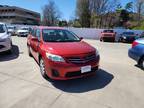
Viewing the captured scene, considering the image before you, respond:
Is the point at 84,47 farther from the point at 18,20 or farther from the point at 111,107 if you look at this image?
the point at 18,20

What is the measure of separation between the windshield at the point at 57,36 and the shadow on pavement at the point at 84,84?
4.82 ft

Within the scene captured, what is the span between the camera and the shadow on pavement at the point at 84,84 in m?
4.30

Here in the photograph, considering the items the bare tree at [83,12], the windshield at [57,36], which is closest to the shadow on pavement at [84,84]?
the windshield at [57,36]

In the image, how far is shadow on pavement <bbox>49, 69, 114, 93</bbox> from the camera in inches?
169

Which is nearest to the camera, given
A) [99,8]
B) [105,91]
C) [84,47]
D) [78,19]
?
[105,91]

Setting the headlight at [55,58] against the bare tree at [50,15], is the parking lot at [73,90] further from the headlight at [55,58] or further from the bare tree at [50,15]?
the bare tree at [50,15]

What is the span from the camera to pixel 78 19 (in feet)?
145

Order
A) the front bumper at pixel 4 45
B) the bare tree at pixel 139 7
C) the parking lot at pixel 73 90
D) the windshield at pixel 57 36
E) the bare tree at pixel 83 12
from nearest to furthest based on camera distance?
the parking lot at pixel 73 90 < the windshield at pixel 57 36 < the front bumper at pixel 4 45 < the bare tree at pixel 83 12 < the bare tree at pixel 139 7

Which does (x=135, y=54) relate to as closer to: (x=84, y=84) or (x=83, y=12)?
(x=84, y=84)

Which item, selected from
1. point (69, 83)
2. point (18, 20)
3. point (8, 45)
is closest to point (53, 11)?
point (18, 20)

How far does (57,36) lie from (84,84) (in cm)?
205

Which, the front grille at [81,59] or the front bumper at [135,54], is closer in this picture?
the front grille at [81,59]

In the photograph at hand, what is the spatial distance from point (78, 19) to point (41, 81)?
4082 cm

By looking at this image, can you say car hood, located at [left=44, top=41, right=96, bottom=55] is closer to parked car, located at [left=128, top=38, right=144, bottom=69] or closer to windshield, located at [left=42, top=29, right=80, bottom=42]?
windshield, located at [left=42, top=29, right=80, bottom=42]
